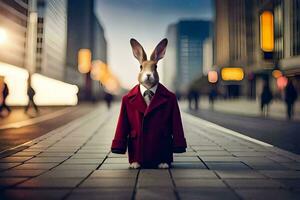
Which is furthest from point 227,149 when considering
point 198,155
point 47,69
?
point 47,69

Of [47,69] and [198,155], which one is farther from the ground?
[47,69]

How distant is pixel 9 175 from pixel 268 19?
1139 inches

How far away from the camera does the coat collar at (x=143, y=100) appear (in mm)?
6145

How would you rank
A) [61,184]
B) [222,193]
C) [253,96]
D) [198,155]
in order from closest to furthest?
[222,193]
[61,184]
[198,155]
[253,96]

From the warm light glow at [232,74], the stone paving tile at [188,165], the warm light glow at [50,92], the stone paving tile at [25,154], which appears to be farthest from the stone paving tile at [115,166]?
the warm light glow at [232,74]

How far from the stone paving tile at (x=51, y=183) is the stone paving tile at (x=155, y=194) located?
86cm

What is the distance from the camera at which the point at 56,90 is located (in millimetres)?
60188

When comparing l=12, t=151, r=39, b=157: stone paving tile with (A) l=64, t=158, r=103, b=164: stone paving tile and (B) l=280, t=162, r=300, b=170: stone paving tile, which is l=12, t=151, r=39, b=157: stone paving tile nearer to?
(A) l=64, t=158, r=103, b=164: stone paving tile

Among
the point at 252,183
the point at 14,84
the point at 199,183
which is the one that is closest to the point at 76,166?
the point at 199,183

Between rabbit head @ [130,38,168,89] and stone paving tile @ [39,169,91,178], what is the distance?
1547 mm

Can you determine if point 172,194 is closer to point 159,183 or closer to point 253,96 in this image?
point 159,183

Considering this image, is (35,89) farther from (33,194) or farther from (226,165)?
(33,194)

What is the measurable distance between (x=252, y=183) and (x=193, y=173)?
94cm

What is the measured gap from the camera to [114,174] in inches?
222
